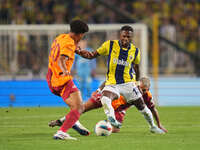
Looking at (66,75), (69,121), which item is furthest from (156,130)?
(66,75)

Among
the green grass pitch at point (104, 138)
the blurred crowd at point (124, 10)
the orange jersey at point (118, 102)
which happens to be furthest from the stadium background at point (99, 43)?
the orange jersey at point (118, 102)

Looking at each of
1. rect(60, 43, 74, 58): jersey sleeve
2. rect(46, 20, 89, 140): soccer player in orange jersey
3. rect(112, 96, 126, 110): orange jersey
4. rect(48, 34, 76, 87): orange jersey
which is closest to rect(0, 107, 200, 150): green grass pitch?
rect(46, 20, 89, 140): soccer player in orange jersey

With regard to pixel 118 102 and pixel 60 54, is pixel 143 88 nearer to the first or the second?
pixel 118 102

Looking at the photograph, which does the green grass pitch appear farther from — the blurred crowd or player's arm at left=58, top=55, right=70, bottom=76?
the blurred crowd

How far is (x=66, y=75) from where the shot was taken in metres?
8.73

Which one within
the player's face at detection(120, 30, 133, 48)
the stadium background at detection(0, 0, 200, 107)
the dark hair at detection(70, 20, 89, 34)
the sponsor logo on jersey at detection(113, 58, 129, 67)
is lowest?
the stadium background at detection(0, 0, 200, 107)

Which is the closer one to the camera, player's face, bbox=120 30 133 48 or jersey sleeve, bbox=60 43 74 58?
jersey sleeve, bbox=60 43 74 58

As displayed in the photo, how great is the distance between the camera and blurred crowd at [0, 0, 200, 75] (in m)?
21.8

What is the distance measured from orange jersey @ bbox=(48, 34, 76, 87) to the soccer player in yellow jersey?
41.9 inches

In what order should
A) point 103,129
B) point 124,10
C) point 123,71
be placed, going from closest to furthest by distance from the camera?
point 103,129
point 123,71
point 124,10

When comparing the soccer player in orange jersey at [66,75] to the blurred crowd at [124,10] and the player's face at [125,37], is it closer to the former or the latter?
the player's face at [125,37]

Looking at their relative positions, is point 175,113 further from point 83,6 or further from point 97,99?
point 83,6

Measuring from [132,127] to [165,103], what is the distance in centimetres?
878

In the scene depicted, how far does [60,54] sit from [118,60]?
6.19 feet
